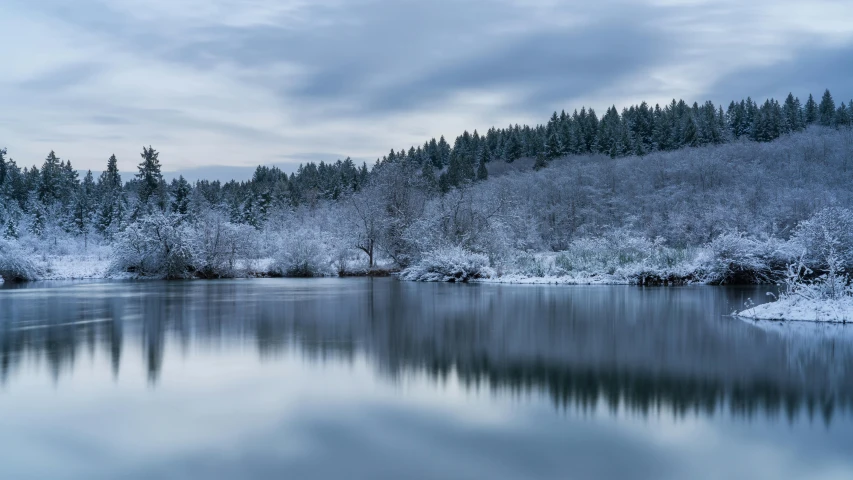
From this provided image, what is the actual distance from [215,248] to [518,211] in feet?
101

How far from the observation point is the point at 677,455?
5965mm

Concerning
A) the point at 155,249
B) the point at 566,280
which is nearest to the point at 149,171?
the point at 155,249

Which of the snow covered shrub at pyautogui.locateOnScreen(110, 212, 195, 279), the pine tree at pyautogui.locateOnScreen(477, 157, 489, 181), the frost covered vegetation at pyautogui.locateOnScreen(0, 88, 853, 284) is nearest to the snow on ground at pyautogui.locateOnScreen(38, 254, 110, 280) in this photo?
the frost covered vegetation at pyautogui.locateOnScreen(0, 88, 853, 284)

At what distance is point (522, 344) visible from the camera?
40.9ft

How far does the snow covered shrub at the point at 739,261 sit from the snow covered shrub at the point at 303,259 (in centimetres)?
2575

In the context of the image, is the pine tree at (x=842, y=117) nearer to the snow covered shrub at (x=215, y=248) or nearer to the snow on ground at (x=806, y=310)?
the snow covered shrub at (x=215, y=248)

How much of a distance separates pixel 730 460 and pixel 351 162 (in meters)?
138

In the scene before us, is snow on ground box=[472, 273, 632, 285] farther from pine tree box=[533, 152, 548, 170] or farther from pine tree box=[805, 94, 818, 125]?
pine tree box=[805, 94, 818, 125]

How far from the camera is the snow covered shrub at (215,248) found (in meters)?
43.4

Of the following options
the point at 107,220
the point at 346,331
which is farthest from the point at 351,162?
the point at 346,331

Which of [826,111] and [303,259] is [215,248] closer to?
[303,259]

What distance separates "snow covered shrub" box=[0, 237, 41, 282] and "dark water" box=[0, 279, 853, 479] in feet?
87.1

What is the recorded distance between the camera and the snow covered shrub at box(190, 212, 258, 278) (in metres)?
43.4

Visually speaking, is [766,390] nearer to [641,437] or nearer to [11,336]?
[641,437]
